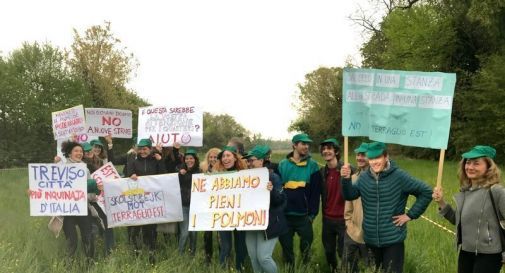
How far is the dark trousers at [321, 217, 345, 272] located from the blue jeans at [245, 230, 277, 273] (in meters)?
0.82

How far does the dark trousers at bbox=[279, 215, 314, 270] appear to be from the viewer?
6938mm

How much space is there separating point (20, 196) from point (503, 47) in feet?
84.6

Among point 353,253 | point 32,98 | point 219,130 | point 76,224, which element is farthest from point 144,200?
point 219,130

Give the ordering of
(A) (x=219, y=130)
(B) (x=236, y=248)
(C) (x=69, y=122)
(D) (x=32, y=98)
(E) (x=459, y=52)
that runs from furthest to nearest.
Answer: (A) (x=219, y=130) → (D) (x=32, y=98) → (E) (x=459, y=52) → (C) (x=69, y=122) → (B) (x=236, y=248)

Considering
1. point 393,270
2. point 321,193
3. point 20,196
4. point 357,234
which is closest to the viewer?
point 393,270

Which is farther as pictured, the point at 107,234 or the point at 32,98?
the point at 32,98

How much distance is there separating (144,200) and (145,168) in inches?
20.2

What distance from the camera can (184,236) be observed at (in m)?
7.92

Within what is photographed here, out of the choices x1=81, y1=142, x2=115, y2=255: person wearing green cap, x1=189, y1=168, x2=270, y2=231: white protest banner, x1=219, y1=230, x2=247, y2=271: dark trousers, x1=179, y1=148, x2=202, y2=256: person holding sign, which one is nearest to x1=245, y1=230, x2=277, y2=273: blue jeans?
x1=189, y1=168, x2=270, y2=231: white protest banner

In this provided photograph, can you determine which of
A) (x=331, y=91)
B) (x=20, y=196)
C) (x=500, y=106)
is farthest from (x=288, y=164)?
(x=331, y=91)

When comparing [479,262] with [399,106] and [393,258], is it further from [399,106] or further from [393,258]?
[399,106]

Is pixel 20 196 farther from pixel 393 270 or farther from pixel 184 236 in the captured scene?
pixel 393 270

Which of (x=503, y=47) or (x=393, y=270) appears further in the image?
(x=503, y=47)

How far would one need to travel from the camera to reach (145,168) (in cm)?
817
